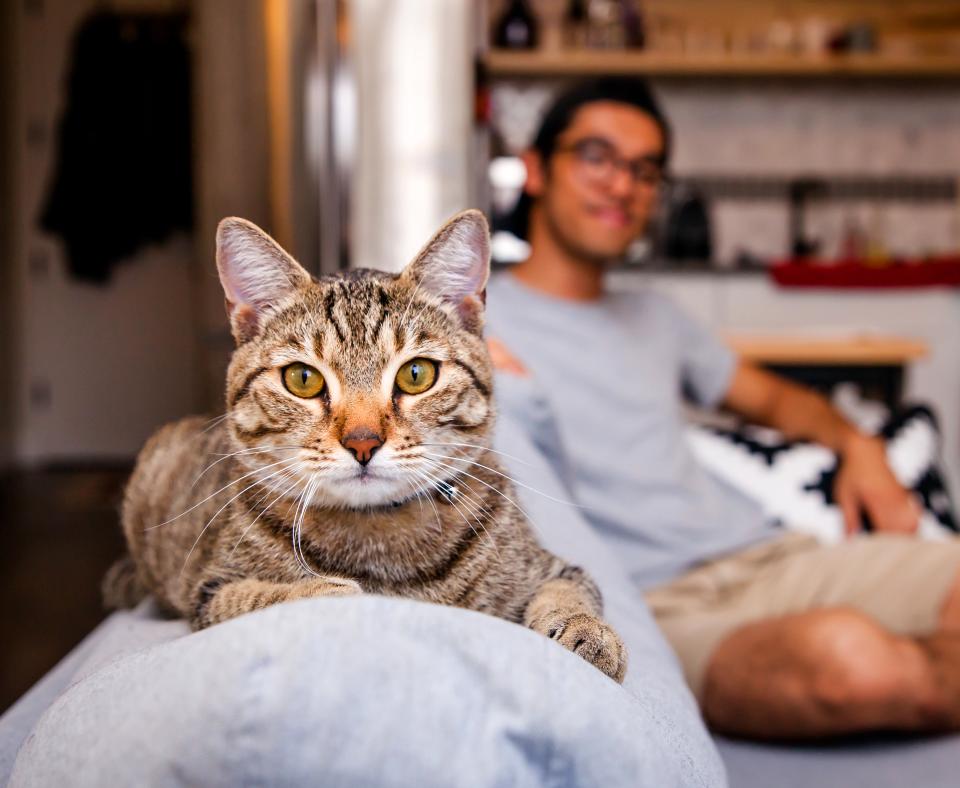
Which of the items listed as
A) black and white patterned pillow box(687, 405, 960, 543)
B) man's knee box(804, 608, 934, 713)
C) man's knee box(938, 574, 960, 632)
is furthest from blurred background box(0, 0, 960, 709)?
man's knee box(938, 574, 960, 632)

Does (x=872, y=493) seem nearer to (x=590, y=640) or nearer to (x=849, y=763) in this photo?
(x=849, y=763)

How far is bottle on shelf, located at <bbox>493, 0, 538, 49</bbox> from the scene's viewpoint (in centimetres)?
325

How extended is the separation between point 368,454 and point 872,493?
3.99 feet

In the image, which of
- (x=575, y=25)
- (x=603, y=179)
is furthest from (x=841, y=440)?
(x=575, y=25)

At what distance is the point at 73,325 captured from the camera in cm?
470

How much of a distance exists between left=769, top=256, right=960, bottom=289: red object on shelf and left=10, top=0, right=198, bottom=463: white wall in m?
3.03

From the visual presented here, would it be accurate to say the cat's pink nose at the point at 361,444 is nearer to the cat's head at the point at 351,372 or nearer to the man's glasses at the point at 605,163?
the cat's head at the point at 351,372

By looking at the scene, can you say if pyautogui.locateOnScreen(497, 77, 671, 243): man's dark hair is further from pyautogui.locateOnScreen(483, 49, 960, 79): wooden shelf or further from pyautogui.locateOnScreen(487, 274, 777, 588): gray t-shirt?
pyautogui.locateOnScreen(483, 49, 960, 79): wooden shelf

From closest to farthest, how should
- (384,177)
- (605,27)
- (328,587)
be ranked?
(328,587), (384,177), (605,27)

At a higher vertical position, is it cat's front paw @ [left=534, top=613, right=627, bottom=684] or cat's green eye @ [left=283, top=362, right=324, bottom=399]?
cat's green eye @ [left=283, top=362, right=324, bottom=399]

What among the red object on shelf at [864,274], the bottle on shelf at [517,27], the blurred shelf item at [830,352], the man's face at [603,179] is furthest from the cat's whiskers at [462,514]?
the bottle on shelf at [517,27]

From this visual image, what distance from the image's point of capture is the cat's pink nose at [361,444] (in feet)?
2.02

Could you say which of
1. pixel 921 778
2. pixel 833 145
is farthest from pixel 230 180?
pixel 833 145

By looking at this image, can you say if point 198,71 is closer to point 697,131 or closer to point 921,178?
point 697,131
